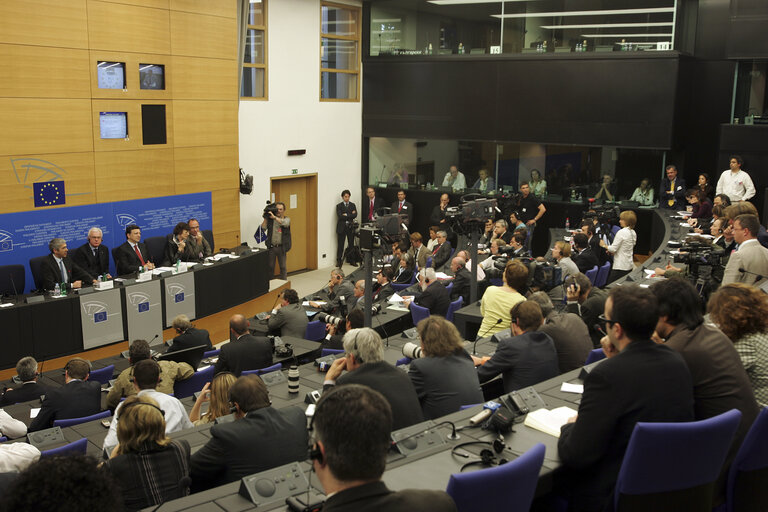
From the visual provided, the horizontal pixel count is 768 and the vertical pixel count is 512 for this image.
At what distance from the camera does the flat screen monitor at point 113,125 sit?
34.4 ft

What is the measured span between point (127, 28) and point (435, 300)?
6.11m

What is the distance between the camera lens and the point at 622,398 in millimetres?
2902

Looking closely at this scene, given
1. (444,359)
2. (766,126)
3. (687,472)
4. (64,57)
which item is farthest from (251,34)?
(687,472)

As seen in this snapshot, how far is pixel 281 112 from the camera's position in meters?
14.0

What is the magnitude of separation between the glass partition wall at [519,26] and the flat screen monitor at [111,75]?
6.39 meters

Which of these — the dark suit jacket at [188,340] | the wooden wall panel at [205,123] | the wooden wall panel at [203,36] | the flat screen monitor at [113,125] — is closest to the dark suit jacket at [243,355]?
the dark suit jacket at [188,340]

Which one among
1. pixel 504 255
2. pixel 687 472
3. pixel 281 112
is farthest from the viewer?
pixel 281 112

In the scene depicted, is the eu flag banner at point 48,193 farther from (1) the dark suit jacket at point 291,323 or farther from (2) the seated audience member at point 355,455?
(2) the seated audience member at point 355,455

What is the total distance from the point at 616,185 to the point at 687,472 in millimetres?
11235

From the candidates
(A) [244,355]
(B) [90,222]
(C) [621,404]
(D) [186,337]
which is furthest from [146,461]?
(B) [90,222]

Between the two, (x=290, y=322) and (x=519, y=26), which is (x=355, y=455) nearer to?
(x=290, y=322)

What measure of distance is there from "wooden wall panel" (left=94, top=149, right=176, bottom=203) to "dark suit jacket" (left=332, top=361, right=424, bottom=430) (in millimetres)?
7944

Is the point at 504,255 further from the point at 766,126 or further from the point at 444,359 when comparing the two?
the point at 766,126

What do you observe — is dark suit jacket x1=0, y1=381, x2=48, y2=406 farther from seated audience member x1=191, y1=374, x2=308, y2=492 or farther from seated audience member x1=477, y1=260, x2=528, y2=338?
seated audience member x1=477, y1=260, x2=528, y2=338
